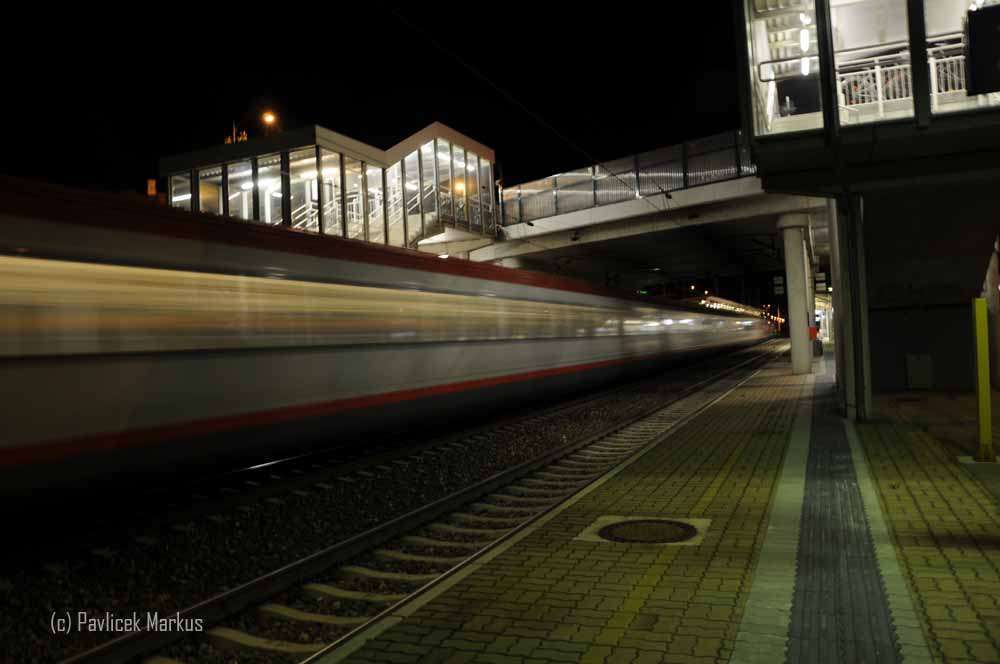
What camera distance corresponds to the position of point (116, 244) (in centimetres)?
626

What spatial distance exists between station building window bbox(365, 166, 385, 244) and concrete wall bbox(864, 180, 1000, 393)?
594 inches

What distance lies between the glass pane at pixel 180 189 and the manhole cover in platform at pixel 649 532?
21.5m

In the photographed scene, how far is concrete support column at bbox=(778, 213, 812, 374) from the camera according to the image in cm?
2400

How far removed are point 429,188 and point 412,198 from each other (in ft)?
2.37

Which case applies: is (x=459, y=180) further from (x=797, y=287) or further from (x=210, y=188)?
(x=797, y=287)

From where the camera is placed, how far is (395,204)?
25625 mm

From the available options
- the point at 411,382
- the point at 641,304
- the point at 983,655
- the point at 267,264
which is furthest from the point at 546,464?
the point at 641,304

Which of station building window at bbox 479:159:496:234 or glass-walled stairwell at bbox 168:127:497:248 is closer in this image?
glass-walled stairwell at bbox 168:127:497:248

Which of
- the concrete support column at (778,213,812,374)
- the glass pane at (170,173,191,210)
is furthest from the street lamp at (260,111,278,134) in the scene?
the concrete support column at (778,213,812,374)

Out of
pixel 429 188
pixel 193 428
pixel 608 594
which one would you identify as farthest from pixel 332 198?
pixel 608 594

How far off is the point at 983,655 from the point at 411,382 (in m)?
7.49

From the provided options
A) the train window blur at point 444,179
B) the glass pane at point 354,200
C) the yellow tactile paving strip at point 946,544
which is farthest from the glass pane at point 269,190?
the yellow tactile paving strip at point 946,544

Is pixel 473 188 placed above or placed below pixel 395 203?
above

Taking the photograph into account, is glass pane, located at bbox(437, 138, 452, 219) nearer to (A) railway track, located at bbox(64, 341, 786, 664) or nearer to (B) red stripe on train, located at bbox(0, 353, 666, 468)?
(B) red stripe on train, located at bbox(0, 353, 666, 468)
